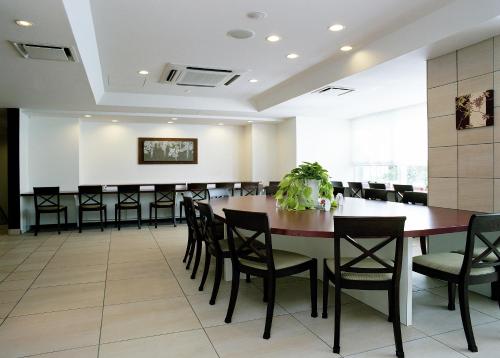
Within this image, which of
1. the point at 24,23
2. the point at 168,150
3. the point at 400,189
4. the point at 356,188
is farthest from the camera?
the point at 168,150

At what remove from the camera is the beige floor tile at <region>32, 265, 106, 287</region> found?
380 centimetres

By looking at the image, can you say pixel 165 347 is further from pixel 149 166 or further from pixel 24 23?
pixel 149 166

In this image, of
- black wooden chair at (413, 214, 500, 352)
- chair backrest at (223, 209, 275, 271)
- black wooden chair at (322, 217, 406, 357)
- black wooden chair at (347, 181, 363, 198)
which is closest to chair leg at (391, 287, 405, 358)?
black wooden chair at (322, 217, 406, 357)

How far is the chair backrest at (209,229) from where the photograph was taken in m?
3.16

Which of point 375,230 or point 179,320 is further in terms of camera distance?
point 179,320

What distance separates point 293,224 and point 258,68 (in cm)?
325

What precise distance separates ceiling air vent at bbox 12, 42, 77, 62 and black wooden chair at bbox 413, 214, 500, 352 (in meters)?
3.81

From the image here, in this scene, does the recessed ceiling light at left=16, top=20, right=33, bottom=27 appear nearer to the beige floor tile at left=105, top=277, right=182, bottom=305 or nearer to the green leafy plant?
the beige floor tile at left=105, top=277, right=182, bottom=305

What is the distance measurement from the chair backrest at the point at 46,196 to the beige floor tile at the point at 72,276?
9.27ft

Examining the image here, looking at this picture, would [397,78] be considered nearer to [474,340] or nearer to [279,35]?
[279,35]

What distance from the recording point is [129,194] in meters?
7.41

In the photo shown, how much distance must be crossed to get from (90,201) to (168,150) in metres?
2.27

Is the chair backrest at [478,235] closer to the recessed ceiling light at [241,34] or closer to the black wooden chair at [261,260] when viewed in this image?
the black wooden chair at [261,260]

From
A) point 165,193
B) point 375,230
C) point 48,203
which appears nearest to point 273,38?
point 375,230
